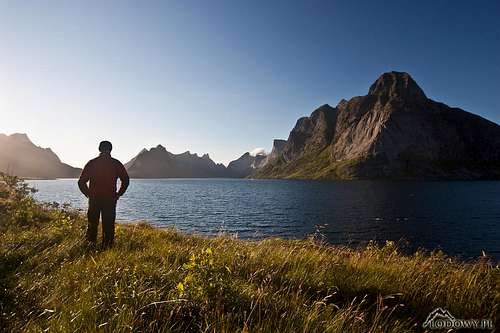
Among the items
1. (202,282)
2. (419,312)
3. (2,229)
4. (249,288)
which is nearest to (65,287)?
(202,282)

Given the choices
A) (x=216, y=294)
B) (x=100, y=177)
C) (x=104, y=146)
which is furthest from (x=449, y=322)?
(x=104, y=146)

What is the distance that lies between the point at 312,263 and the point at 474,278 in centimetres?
375

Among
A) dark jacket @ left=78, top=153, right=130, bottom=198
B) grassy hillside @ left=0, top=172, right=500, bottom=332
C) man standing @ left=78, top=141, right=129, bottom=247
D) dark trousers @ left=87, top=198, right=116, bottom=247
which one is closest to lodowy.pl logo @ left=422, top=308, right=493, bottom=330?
grassy hillside @ left=0, top=172, right=500, bottom=332

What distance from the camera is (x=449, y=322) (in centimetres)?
418

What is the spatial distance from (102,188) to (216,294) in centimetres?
629

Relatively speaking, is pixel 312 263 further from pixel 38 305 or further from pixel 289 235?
pixel 289 235

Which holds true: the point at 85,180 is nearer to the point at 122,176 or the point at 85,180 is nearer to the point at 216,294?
the point at 122,176

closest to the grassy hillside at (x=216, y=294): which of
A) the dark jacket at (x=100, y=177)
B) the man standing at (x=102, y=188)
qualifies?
the man standing at (x=102, y=188)

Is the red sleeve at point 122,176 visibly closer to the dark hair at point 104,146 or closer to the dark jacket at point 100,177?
the dark jacket at point 100,177

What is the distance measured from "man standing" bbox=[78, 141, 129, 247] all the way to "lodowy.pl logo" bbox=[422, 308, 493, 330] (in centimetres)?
776

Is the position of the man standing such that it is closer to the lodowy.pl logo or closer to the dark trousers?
the dark trousers

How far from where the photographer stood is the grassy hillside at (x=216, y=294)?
303 centimetres

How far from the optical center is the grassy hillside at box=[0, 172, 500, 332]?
9.93 feet

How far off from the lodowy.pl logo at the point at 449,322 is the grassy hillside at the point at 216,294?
0.17m
